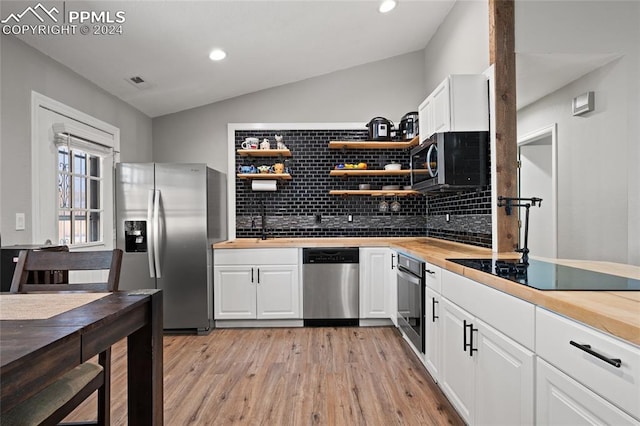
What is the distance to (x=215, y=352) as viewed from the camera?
3152 millimetres

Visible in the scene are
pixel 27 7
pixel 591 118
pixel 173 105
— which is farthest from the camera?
pixel 173 105

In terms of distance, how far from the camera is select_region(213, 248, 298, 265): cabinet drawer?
3.79 metres

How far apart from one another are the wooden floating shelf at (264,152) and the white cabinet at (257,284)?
1.10 meters

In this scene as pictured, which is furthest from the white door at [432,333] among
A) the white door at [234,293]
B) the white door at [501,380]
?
the white door at [234,293]

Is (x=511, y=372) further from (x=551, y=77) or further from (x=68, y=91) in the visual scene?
(x=68, y=91)

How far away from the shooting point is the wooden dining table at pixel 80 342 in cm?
86

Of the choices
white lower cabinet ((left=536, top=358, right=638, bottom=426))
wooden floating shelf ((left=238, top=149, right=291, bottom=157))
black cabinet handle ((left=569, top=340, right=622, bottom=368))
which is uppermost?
wooden floating shelf ((left=238, top=149, right=291, bottom=157))

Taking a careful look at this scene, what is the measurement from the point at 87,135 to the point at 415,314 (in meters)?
3.13

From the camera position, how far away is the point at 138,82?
3.50 meters

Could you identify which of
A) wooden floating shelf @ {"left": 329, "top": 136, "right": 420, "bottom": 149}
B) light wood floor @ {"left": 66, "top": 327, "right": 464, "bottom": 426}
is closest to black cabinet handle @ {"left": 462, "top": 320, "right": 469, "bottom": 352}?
light wood floor @ {"left": 66, "top": 327, "right": 464, "bottom": 426}

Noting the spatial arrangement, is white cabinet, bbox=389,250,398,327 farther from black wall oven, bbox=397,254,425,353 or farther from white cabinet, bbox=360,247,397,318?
black wall oven, bbox=397,254,425,353

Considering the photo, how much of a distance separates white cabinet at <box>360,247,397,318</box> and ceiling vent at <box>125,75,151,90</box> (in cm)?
266

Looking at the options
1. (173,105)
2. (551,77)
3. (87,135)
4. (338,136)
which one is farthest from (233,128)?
(551,77)

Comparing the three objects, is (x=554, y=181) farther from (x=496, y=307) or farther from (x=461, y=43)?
(x=461, y=43)
